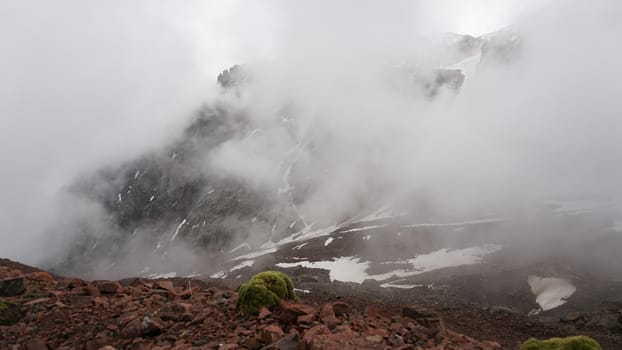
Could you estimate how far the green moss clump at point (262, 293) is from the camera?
41.2 ft

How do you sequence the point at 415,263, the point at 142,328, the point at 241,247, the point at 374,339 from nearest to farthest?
the point at 374,339 < the point at 142,328 < the point at 415,263 < the point at 241,247

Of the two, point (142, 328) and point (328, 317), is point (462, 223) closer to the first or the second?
point (328, 317)

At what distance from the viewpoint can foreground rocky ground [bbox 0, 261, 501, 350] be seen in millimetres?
9992

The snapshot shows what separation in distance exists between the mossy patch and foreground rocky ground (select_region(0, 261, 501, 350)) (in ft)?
0.08

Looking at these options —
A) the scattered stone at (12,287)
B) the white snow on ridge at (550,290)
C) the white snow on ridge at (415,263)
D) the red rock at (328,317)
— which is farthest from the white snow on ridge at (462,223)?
the scattered stone at (12,287)

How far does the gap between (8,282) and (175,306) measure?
6249 mm

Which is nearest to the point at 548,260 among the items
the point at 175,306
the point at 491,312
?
the point at 491,312

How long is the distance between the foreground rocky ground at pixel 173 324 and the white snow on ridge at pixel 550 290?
5516 centimetres

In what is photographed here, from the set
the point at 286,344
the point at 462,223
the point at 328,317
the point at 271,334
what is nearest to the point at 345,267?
the point at 462,223

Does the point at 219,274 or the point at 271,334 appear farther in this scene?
the point at 219,274

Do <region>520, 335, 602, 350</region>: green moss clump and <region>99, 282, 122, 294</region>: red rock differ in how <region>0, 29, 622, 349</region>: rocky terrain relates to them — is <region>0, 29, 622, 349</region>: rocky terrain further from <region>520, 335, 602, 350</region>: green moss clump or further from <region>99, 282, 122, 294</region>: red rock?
<region>520, 335, 602, 350</region>: green moss clump

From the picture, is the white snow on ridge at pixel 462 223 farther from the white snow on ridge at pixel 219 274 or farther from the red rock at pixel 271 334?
the red rock at pixel 271 334

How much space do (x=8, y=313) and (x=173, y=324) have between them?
5.21 m

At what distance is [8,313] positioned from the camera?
39.3ft
